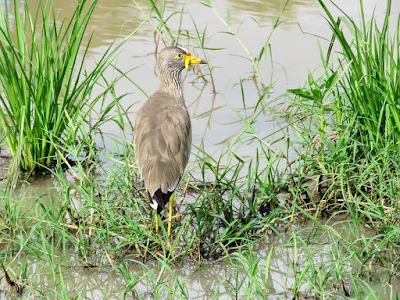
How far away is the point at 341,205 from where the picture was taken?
5266 mm

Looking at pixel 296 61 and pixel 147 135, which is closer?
pixel 147 135

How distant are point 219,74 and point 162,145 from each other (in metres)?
2.73

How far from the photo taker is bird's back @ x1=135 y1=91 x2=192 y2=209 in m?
4.93

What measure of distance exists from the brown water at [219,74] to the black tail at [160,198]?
1.11 ft

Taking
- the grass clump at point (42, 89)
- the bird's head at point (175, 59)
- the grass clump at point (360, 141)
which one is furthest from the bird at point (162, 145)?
the grass clump at point (360, 141)

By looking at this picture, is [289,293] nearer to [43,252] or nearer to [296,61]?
[43,252]

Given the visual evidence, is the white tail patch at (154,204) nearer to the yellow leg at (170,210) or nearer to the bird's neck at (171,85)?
the yellow leg at (170,210)

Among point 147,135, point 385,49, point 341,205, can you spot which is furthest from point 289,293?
point 385,49

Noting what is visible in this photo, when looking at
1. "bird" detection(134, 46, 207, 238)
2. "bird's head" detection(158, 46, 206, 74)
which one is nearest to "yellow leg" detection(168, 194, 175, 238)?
"bird" detection(134, 46, 207, 238)

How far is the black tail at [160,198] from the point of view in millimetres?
4762

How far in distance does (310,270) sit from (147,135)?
4.13 feet

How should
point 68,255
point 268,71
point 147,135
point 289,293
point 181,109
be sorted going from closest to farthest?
point 289,293 < point 68,255 < point 147,135 < point 181,109 < point 268,71

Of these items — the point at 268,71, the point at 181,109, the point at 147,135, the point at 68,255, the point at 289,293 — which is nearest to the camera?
the point at 289,293

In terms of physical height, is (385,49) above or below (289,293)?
above
